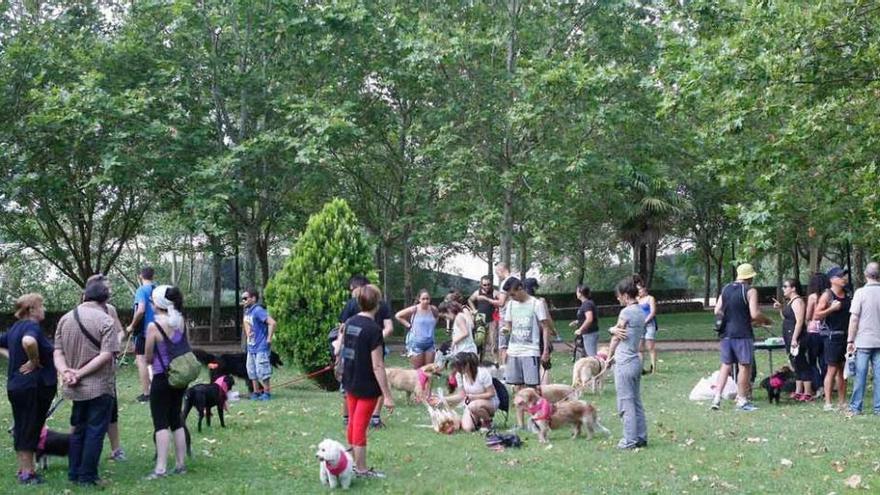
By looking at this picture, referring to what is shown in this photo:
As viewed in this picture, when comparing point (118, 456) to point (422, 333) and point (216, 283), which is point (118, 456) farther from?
point (216, 283)

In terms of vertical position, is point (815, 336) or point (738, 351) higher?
point (815, 336)

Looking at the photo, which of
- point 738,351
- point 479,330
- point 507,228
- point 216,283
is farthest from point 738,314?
point 216,283

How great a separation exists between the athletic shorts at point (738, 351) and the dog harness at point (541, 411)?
309 cm

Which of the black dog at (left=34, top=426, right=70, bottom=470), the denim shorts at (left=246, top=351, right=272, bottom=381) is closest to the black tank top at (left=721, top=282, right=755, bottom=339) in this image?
the denim shorts at (left=246, top=351, right=272, bottom=381)

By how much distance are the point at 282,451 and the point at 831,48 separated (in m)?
7.67

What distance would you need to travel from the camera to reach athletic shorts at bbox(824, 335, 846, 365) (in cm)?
1152

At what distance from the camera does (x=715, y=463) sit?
27.1ft

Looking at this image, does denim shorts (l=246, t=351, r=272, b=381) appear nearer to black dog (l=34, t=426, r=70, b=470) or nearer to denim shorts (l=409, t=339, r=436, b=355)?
denim shorts (l=409, t=339, r=436, b=355)

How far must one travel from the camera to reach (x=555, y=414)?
9.65 m

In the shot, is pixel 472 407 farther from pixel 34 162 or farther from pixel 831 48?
pixel 34 162

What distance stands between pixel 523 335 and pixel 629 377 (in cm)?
169

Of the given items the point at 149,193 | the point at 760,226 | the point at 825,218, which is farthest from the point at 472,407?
the point at 149,193

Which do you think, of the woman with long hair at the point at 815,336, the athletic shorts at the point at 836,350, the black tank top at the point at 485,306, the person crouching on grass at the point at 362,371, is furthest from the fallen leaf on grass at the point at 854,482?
the black tank top at the point at 485,306

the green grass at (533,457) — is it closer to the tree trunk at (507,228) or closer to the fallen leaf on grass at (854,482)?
the fallen leaf on grass at (854,482)
